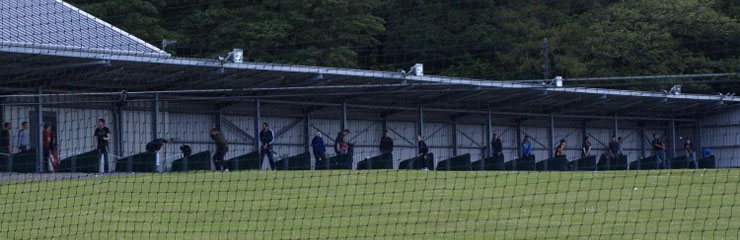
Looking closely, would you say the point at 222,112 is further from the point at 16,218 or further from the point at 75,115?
the point at 16,218

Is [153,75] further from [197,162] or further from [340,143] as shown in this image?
[340,143]

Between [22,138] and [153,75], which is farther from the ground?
[153,75]

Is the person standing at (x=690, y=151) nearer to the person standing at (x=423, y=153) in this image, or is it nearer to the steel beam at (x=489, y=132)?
the steel beam at (x=489, y=132)

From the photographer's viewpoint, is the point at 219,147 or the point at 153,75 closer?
the point at 219,147

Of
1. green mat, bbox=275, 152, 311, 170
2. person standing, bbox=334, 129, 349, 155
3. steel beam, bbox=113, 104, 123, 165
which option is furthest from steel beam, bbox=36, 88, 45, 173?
person standing, bbox=334, 129, 349, 155

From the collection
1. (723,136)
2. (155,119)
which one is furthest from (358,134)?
(723,136)

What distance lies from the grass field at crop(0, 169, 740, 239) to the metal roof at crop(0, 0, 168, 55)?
12.5 ft

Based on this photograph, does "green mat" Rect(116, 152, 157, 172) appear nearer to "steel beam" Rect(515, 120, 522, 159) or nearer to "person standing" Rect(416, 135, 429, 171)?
"person standing" Rect(416, 135, 429, 171)

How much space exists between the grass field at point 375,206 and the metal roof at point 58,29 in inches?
150

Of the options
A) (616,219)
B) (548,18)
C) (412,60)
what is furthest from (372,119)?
(616,219)

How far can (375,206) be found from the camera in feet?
53.3

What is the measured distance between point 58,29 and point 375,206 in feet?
36.5

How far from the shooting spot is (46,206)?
Result: 57.3ft

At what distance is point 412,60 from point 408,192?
43.3 feet
